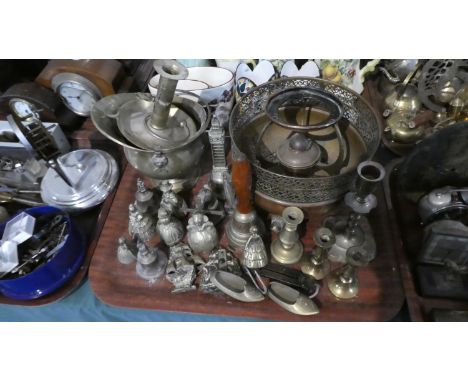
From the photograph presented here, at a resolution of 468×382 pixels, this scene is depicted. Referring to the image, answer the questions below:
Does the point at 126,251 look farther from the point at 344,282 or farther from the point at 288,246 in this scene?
the point at 344,282

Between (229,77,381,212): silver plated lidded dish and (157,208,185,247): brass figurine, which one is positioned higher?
(229,77,381,212): silver plated lidded dish

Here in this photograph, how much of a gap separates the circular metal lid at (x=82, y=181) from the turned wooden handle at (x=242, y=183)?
496mm

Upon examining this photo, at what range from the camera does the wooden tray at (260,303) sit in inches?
33.7

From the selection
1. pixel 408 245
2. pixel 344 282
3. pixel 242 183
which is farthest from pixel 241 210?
pixel 408 245

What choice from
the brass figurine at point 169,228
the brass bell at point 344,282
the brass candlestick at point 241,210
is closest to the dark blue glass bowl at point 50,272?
the brass figurine at point 169,228

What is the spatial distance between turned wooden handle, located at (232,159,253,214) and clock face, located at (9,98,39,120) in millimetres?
632

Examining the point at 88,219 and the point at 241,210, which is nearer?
the point at 241,210

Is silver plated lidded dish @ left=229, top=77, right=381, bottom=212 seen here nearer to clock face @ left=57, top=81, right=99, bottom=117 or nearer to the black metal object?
the black metal object

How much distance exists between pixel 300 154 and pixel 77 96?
2.90ft

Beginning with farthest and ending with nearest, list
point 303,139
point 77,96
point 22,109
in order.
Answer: point 77,96, point 22,109, point 303,139

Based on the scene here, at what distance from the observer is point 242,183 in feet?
2.69

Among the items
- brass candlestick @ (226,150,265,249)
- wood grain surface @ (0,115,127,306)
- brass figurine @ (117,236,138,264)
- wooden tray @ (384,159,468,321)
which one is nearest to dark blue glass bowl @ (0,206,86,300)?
wood grain surface @ (0,115,127,306)

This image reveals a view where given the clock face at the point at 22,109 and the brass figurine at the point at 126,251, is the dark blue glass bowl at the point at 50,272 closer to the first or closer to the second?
the brass figurine at the point at 126,251

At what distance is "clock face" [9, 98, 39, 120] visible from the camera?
1014 mm
